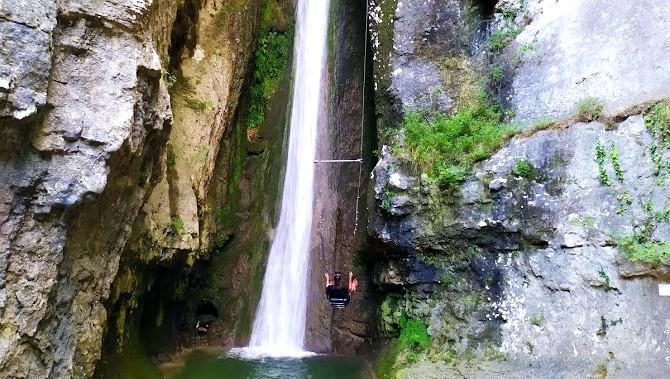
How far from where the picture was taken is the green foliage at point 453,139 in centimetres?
930

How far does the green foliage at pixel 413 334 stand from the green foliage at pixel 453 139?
2679 millimetres

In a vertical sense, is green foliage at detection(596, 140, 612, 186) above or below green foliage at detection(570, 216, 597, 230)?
above

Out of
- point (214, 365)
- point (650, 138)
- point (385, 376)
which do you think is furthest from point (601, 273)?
point (214, 365)

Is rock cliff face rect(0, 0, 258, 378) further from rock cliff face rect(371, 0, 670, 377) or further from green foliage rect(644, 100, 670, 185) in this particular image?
green foliage rect(644, 100, 670, 185)

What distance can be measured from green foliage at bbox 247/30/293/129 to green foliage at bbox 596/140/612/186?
28.5 ft

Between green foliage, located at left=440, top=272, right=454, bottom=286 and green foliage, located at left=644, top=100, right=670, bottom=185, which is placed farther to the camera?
green foliage, located at left=440, top=272, right=454, bottom=286

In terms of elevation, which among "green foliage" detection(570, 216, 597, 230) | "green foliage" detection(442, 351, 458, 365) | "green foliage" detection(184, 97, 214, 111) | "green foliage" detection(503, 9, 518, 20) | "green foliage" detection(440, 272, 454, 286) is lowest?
"green foliage" detection(442, 351, 458, 365)

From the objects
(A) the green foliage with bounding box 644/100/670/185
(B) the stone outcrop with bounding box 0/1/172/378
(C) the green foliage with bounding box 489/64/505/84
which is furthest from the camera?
(C) the green foliage with bounding box 489/64/505/84

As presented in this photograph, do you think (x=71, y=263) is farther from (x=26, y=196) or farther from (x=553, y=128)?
(x=553, y=128)

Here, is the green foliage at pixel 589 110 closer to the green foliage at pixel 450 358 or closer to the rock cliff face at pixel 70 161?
the green foliage at pixel 450 358

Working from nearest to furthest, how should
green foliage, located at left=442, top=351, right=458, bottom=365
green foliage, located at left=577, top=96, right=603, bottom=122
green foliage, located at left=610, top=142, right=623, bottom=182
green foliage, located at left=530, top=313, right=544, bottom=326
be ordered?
1. green foliage, located at left=610, top=142, right=623, bottom=182
2. green foliage, located at left=530, top=313, right=544, bottom=326
3. green foliage, located at left=577, top=96, right=603, bottom=122
4. green foliage, located at left=442, top=351, right=458, bottom=365

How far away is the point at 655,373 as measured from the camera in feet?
21.9

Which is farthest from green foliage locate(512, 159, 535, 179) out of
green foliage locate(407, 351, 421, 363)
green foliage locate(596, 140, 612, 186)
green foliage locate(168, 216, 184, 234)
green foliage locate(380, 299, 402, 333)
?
green foliage locate(168, 216, 184, 234)

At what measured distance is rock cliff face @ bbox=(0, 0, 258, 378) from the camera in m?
4.72
